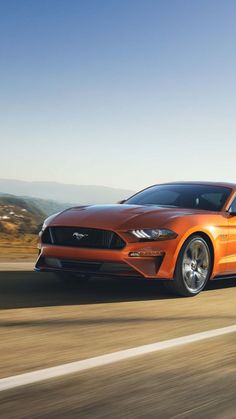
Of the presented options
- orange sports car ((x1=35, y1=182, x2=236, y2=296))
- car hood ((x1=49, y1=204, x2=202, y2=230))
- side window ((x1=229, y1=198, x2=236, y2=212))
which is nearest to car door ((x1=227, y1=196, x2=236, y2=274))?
orange sports car ((x1=35, y1=182, x2=236, y2=296))

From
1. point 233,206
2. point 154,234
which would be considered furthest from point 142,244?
point 233,206

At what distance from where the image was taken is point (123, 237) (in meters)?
7.16

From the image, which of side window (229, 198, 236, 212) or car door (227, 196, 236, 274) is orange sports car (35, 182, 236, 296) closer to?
car door (227, 196, 236, 274)

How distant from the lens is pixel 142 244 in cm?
716

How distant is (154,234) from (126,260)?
17.5 inches

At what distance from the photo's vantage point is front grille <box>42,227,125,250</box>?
23.6 ft

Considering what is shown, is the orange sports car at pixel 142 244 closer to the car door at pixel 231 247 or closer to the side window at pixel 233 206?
the car door at pixel 231 247

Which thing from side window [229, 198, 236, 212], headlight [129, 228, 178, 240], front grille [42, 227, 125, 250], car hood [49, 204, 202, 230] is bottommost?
front grille [42, 227, 125, 250]

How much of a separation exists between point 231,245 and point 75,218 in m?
2.08

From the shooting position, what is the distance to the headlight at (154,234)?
7.20m

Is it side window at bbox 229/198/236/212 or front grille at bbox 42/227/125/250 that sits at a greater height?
side window at bbox 229/198/236/212

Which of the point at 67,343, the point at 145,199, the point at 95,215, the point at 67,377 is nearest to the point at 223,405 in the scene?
the point at 67,377

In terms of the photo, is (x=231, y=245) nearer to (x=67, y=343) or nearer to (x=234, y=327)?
(x=234, y=327)

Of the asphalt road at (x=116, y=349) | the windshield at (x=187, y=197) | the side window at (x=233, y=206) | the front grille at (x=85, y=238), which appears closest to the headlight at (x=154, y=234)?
the front grille at (x=85, y=238)
